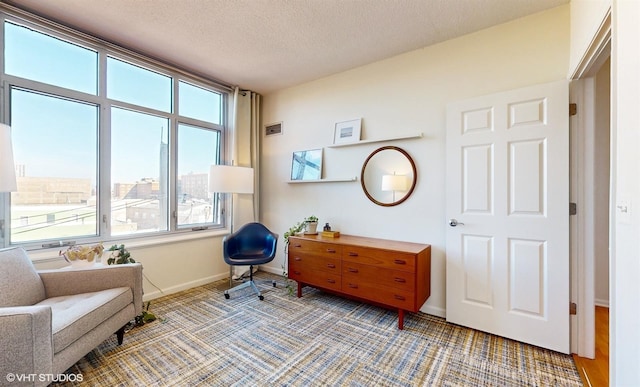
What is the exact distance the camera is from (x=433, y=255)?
2.70 m

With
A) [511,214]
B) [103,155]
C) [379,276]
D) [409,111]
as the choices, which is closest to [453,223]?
[511,214]

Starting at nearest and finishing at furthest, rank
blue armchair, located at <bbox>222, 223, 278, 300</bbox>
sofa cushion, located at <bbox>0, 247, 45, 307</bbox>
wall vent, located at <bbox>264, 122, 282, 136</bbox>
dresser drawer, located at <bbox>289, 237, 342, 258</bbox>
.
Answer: sofa cushion, located at <bbox>0, 247, 45, 307</bbox> < dresser drawer, located at <bbox>289, 237, 342, 258</bbox> < blue armchair, located at <bbox>222, 223, 278, 300</bbox> < wall vent, located at <bbox>264, 122, 282, 136</bbox>

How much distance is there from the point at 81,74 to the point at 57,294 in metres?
2.11

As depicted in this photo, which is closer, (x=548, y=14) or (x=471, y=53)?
(x=548, y=14)

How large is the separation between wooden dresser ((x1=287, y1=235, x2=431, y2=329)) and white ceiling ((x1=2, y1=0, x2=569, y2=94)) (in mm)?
2066

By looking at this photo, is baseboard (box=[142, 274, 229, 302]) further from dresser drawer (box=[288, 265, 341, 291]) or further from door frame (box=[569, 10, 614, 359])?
door frame (box=[569, 10, 614, 359])

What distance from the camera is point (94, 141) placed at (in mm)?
2750

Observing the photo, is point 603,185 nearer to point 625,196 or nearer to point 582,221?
point 582,221

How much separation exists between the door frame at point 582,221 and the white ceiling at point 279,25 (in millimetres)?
818

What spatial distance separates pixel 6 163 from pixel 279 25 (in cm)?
224

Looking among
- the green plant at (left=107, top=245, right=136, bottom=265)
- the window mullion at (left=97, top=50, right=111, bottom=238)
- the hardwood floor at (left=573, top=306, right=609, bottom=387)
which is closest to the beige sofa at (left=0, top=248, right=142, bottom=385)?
the green plant at (left=107, top=245, right=136, bottom=265)

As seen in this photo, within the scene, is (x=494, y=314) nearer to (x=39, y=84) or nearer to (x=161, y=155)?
(x=161, y=155)

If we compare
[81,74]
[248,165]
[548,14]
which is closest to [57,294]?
[81,74]

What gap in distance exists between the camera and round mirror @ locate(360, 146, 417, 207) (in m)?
2.76
